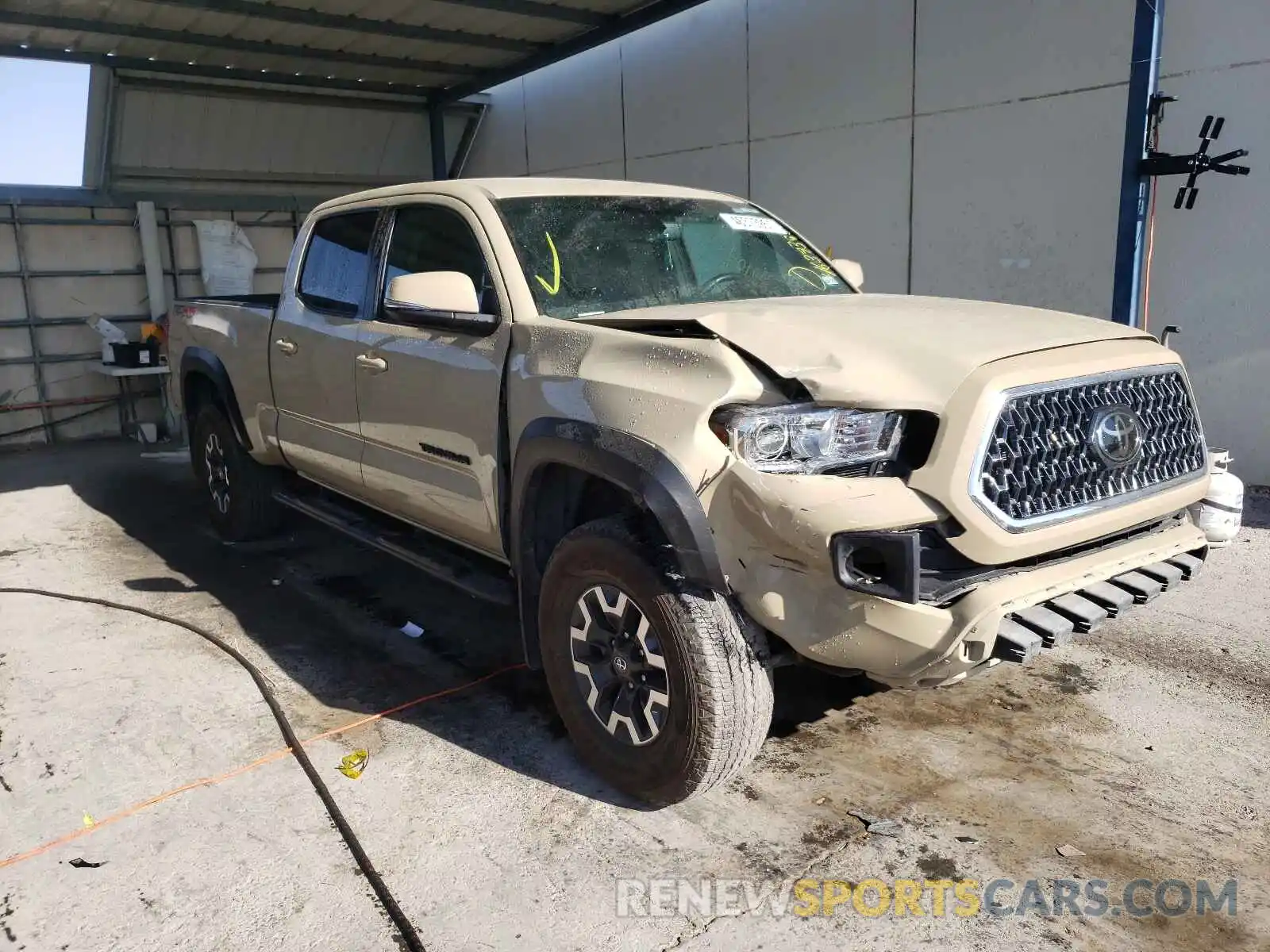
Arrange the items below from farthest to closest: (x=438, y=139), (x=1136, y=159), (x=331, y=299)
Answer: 1. (x=438, y=139)
2. (x=1136, y=159)
3. (x=331, y=299)

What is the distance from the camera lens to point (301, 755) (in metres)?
3.37

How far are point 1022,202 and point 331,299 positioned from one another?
5.51 m

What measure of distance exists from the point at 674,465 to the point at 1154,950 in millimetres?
1679

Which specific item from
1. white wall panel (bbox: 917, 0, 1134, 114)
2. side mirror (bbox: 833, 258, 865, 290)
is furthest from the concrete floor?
white wall panel (bbox: 917, 0, 1134, 114)

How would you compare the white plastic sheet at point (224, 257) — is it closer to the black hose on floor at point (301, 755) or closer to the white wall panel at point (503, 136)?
the white wall panel at point (503, 136)

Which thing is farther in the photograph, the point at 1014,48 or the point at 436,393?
the point at 1014,48

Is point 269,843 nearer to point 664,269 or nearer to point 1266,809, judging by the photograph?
point 664,269

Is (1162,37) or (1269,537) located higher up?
(1162,37)

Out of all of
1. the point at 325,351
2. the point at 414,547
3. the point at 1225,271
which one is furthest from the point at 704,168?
the point at 414,547

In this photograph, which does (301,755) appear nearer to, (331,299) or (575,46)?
(331,299)

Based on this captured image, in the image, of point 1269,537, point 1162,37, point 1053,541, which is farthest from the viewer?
point 1162,37

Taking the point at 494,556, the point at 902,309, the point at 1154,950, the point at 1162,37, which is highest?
the point at 1162,37

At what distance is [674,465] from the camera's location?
101 inches

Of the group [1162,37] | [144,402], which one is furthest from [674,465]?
[144,402]
